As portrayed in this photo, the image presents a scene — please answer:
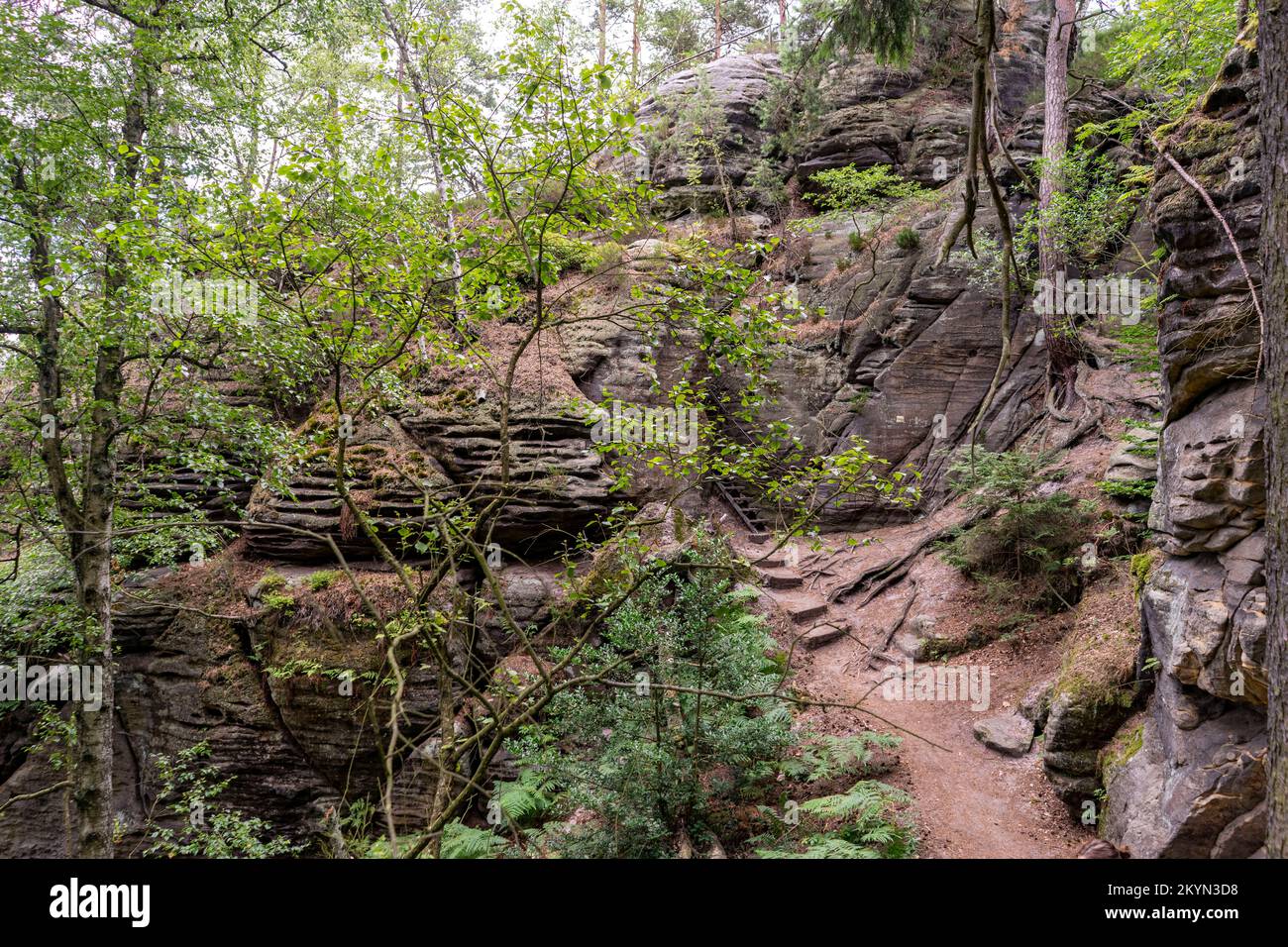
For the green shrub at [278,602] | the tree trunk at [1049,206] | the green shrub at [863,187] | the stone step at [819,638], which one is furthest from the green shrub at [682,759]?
the green shrub at [863,187]

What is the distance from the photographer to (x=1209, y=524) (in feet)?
17.6

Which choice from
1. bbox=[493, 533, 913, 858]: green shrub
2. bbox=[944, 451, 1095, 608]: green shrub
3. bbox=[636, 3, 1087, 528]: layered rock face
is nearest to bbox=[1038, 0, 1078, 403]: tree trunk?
bbox=[636, 3, 1087, 528]: layered rock face

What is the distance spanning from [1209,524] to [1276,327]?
3.74 metres

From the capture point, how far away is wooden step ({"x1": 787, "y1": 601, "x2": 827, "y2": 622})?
37.6 ft

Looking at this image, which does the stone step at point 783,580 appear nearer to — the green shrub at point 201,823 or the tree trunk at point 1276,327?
the green shrub at point 201,823

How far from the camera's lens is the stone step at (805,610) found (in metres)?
11.5

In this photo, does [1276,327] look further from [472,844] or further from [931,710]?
[472,844]

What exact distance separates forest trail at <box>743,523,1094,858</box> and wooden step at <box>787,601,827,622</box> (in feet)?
0.08

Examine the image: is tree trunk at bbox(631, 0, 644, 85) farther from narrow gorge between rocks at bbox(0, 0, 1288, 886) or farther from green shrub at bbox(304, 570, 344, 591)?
green shrub at bbox(304, 570, 344, 591)

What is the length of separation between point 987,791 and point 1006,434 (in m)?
9.30

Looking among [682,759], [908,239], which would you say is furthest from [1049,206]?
[682,759]

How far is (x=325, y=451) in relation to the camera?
10234 mm

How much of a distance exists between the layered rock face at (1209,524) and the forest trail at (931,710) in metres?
1.00
